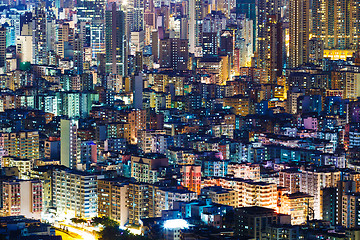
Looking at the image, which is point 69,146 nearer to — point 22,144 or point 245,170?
point 22,144

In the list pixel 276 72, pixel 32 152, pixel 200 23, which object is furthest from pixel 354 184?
pixel 200 23

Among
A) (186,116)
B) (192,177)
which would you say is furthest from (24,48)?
(192,177)

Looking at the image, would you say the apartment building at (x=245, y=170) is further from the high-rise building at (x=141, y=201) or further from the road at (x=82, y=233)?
the road at (x=82, y=233)

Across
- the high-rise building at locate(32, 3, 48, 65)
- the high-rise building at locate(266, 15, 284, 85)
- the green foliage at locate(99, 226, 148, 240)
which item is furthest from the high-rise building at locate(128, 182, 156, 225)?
A: the high-rise building at locate(32, 3, 48, 65)

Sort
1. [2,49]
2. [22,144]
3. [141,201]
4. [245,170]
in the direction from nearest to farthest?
1. [141,201]
2. [245,170]
3. [22,144]
4. [2,49]

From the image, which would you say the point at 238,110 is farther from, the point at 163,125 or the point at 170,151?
the point at 170,151

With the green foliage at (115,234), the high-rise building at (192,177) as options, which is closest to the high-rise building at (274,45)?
the high-rise building at (192,177)
